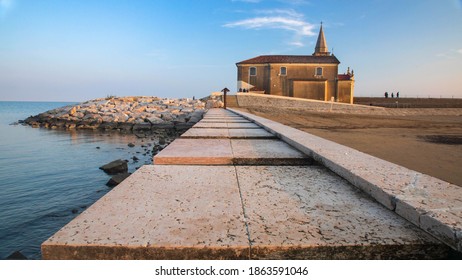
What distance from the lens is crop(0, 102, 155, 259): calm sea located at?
13.2 feet

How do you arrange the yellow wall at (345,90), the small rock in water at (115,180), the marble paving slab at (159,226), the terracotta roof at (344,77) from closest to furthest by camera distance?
1. the marble paving slab at (159,226)
2. the small rock in water at (115,180)
3. the yellow wall at (345,90)
4. the terracotta roof at (344,77)

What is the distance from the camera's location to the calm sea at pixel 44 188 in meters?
4.04

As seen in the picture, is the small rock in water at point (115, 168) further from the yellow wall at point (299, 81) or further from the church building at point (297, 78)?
the yellow wall at point (299, 81)

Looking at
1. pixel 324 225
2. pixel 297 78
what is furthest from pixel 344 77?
pixel 324 225

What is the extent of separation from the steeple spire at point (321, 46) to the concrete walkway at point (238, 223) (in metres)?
45.7

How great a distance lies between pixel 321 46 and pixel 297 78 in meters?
11.4

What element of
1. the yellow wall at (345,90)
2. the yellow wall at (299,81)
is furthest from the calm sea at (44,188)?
the yellow wall at (345,90)

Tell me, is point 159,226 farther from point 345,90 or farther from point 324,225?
point 345,90

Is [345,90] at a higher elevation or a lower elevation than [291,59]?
lower

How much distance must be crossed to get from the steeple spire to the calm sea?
39.8 metres

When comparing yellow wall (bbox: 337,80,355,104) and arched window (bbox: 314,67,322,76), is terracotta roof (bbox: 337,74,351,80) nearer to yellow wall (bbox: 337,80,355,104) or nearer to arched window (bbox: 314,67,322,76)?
yellow wall (bbox: 337,80,355,104)

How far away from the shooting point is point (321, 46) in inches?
1742

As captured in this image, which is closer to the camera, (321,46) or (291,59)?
(291,59)
